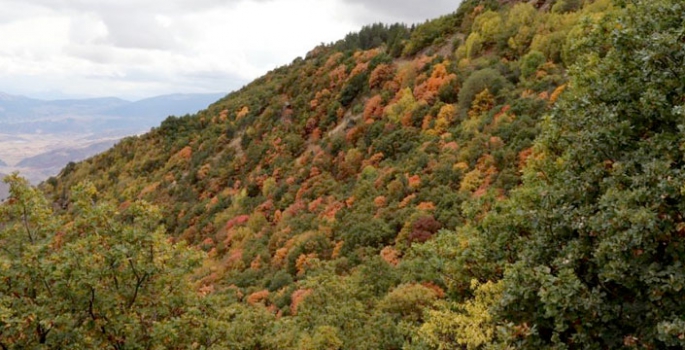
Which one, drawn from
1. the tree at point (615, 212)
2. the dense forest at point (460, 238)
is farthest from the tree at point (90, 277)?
the tree at point (615, 212)

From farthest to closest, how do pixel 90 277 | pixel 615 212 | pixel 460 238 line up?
pixel 460 238 → pixel 90 277 → pixel 615 212

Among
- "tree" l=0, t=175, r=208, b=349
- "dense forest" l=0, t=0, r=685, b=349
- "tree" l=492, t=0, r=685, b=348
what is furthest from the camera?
"tree" l=0, t=175, r=208, b=349

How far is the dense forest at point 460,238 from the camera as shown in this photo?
770 cm

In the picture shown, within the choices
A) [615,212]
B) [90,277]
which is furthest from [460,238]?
[90,277]

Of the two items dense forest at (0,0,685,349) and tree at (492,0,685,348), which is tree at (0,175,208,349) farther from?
tree at (492,0,685,348)

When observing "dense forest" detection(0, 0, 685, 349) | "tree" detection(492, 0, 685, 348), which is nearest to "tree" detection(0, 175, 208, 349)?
"dense forest" detection(0, 0, 685, 349)

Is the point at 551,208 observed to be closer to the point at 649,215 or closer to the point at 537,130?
the point at 649,215

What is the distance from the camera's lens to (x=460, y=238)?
13.6m

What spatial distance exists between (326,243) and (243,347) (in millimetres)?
17695

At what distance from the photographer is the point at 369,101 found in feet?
154

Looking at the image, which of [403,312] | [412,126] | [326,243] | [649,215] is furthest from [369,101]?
[649,215]

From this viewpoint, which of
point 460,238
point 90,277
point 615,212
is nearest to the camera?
point 615,212

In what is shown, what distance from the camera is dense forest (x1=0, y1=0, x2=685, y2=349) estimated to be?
770 centimetres

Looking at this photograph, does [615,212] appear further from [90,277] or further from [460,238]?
[90,277]
